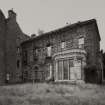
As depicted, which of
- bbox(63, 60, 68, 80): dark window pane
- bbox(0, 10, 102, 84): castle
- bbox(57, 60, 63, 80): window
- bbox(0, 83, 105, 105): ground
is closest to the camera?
bbox(0, 83, 105, 105): ground

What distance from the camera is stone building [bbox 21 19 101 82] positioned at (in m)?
20.4

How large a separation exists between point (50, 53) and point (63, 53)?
500 centimetres

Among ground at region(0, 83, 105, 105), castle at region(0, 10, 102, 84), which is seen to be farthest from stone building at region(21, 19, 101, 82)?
ground at region(0, 83, 105, 105)

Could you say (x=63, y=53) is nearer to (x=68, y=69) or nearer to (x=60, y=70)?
(x=68, y=69)

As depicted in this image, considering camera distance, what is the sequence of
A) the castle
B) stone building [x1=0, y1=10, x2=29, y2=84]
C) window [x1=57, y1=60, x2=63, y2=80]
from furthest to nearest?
1. stone building [x1=0, y1=10, x2=29, y2=84]
2. window [x1=57, y1=60, x2=63, y2=80]
3. the castle

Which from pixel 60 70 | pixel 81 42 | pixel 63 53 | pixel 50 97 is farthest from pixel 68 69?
pixel 50 97

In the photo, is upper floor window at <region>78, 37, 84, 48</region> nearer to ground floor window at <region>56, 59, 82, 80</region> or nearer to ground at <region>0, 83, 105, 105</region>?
ground floor window at <region>56, 59, 82, 80</region>

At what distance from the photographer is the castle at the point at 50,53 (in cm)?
2066

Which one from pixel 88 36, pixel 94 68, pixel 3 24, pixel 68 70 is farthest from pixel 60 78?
pixel 3 24

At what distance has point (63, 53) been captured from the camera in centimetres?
2139

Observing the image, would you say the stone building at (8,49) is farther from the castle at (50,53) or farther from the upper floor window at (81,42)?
the upper floor window at (81,42)

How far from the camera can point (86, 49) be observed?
21500 millimetres

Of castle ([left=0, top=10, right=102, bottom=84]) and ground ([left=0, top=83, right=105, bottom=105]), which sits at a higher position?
castle ([left=0, top=10, right=102, bottom=84])

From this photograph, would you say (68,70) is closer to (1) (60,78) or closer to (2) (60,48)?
(1) (60,78)
